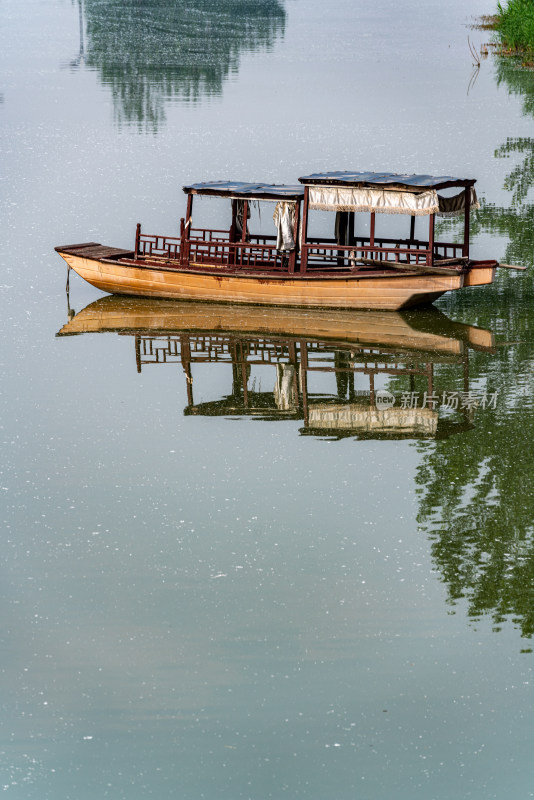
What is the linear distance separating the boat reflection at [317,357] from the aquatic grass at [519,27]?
3838 cm

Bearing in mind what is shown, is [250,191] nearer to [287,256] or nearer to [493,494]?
[287,256]

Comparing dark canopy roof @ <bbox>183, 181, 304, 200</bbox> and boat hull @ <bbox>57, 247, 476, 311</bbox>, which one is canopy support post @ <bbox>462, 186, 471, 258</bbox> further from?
dark canopy roof @ <bbox>183, 181, 304, 200</bbox>

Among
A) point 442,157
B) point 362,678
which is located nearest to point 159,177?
point 442,157

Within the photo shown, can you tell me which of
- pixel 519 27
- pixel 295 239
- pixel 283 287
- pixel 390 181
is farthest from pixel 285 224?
pixel 519 27

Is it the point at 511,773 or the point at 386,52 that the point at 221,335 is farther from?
the point at 386,52

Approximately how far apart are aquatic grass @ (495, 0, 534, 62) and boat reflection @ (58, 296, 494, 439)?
3838 cm

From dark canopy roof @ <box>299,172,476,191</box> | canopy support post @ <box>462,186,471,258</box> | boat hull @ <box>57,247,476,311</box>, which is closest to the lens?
dark canopy roof @ <box>299,172,476,191</box>

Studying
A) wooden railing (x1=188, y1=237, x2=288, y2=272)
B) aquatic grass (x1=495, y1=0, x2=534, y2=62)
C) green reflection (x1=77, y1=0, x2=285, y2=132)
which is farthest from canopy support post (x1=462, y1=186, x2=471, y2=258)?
aquatic grass (x1=495, y1=0, x2=534, y2=62)

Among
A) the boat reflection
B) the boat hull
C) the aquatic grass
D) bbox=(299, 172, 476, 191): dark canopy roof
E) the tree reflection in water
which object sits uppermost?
the aquatic grass

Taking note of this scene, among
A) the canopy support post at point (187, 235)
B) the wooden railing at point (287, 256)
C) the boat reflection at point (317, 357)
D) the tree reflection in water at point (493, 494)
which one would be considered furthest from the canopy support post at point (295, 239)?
the tree reflection in water at point (493, 494)

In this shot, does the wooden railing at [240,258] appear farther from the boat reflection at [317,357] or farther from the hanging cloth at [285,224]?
the boat reflection at [317,357]

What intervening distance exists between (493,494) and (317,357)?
670cm

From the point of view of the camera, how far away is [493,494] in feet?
45.3

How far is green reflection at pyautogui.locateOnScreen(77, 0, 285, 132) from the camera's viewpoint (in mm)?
50781
